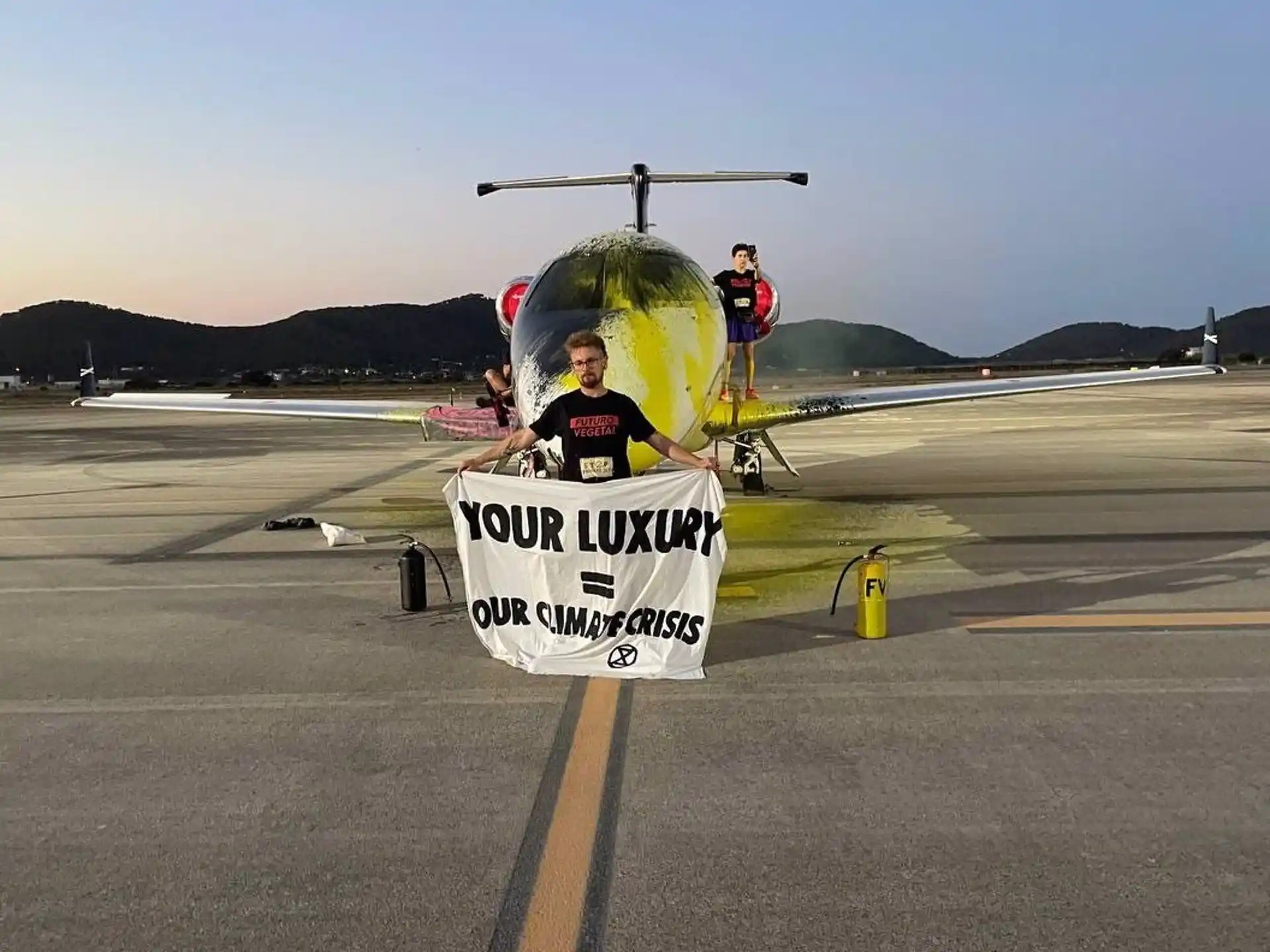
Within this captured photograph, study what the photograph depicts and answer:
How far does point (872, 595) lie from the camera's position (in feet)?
23.4

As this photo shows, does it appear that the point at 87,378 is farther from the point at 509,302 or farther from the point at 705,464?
the point at 705,464

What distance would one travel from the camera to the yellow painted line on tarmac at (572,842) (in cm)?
353

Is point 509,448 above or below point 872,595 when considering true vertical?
above

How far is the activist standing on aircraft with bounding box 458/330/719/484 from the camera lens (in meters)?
6.86

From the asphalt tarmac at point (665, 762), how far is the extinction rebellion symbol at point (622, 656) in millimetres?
172

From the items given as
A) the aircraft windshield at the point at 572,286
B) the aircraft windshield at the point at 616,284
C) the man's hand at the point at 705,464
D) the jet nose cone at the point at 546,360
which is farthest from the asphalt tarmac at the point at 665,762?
the aircraft windshield at the point at 572,286

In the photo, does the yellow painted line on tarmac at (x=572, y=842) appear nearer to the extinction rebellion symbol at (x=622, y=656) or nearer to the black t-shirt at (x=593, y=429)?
the extinction rebellion symbol at (x=622, y=656)

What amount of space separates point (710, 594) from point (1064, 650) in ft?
7.62

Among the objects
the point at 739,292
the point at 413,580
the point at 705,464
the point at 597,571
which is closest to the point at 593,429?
the point at 705,464

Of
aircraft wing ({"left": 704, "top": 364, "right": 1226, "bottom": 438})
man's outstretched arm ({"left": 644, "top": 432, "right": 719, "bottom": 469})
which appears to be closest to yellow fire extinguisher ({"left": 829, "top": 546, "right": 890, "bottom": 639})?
man's outstretched arm ({"left": 644, "top": 432, "right": 719, "bottom": 469})

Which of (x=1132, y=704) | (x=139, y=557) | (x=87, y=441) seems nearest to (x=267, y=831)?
(x=1132, y=704)

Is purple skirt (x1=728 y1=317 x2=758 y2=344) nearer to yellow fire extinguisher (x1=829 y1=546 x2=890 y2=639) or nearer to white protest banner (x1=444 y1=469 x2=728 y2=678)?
yellow fire extinguisher (x1=829 y1=546 x2=890 y2=639)

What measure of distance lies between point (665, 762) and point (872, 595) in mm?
2590

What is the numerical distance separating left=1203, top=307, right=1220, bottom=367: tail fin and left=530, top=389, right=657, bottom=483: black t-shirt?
13021mm
